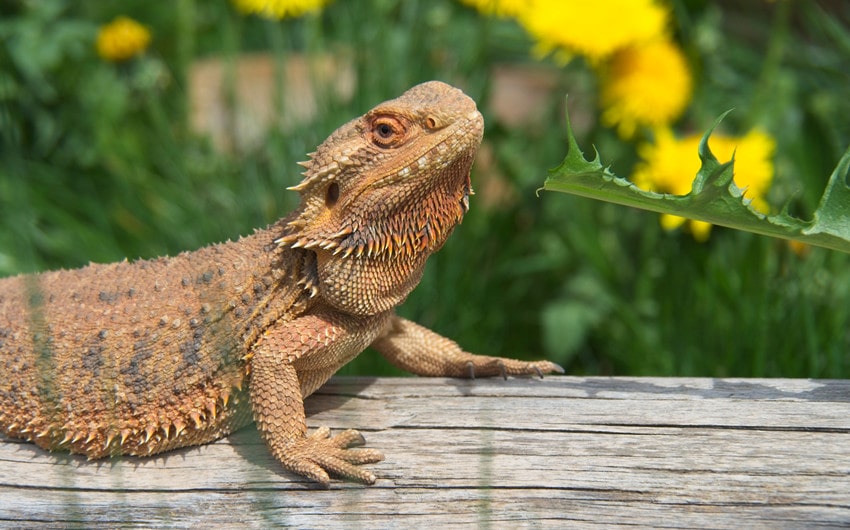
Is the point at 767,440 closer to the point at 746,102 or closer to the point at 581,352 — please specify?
the point at 581,352

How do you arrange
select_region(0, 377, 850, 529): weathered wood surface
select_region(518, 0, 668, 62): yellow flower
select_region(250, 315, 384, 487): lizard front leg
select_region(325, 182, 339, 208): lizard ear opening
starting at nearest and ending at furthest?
select_region(0, 377, 850, 529): weathered wood surface, select_region(250, 315, 384, 487): lizard front leg, select_region(325, 182, 339, 208): lizard ear opening, select_region(518, 0, 668, 62): yellow flower

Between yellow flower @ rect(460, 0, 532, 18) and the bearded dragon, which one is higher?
yellow flower @ rect(460, 0, 532, 18)

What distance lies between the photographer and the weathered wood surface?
2.26m

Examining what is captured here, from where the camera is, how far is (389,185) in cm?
248

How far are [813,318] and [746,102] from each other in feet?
7.88

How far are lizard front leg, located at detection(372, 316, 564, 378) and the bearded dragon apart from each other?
33cm

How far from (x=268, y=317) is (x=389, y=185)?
574 millimetres

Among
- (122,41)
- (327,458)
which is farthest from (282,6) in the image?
(327,458)

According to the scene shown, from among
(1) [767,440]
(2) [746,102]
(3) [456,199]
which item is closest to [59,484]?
(3) [456,199]

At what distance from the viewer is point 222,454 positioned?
2688 millimetres

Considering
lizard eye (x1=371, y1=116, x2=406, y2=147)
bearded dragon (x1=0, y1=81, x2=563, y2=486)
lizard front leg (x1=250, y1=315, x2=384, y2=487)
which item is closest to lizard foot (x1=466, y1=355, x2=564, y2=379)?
bearded dragon (x1=0, y1=81, x2=563, y2=486)

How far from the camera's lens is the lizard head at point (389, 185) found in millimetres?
2461

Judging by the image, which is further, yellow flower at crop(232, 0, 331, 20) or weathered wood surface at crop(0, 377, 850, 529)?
yellow flower at crop(232, 0, 331, 20)

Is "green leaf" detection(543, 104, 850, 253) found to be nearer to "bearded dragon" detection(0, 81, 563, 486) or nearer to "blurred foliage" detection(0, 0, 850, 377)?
"bearded dragon" detection(0, 81, 563, 486)
